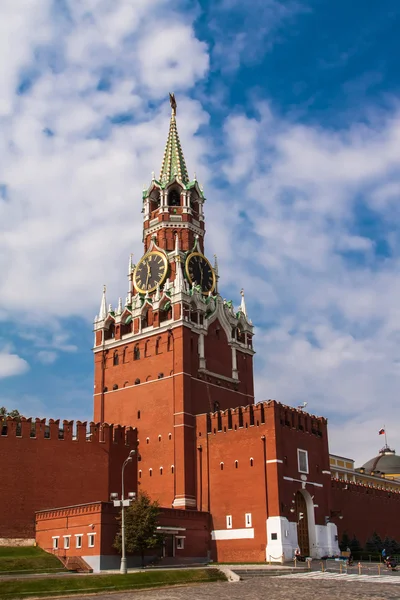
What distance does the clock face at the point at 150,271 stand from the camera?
7050cm

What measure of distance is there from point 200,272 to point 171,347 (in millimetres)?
10358

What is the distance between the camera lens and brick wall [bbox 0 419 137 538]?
53.8 meters

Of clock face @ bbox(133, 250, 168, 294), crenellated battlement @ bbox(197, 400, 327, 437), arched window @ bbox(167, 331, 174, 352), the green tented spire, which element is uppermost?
the green tented spire

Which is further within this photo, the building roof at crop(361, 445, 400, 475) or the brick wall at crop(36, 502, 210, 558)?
the building roof at crop(361, 445, 400, 475)

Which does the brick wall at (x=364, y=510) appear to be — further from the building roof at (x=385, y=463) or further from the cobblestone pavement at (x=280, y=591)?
the building roof at (x=385, y=463)

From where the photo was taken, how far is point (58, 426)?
2290 inches

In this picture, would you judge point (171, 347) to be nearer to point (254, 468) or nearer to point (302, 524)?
point (254, 468)

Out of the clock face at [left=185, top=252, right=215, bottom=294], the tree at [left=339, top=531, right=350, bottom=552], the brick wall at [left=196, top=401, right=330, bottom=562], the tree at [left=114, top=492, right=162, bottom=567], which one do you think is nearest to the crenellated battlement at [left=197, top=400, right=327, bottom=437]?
the brick wall at [left=196, top=401, right=330, bottom=562]

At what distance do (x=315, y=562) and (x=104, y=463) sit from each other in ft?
61.0

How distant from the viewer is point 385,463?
116 meters

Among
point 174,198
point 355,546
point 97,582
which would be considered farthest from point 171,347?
point 97,582

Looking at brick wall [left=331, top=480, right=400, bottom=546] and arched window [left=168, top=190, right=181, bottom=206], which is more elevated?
arched window [left=168, top=190, right=181, bottom=206]

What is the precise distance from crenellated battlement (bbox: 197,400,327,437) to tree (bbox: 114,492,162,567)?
12120 mm

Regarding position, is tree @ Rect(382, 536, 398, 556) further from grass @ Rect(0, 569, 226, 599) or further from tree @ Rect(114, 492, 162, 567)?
grass @ Rect(0, 569, 226, 599)
